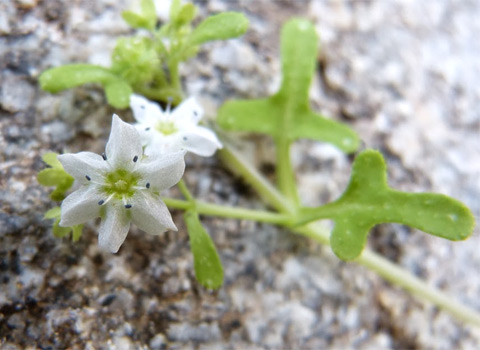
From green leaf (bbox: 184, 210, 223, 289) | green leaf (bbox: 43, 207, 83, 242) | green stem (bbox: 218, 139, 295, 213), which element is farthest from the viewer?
green stem (bbox: 218, 139, 295, 213)

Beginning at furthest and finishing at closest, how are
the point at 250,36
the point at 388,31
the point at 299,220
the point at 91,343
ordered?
the point at 388,31, the point at 250,36, the point at 299,220, the point at 91,343

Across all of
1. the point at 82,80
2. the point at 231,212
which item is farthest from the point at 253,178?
the point at 82,80

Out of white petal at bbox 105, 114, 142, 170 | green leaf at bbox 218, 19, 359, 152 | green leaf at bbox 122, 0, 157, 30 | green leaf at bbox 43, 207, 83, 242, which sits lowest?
green leaf at bbox 43, 207, 83, 242

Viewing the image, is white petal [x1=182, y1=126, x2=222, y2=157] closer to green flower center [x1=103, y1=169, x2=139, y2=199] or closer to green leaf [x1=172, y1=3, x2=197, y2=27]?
green flower center [x1=103, y1=169, x2=139, y2=199]

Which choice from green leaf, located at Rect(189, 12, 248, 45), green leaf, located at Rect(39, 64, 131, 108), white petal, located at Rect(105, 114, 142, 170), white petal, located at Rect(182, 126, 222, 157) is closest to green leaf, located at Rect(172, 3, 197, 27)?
green leaf, located at Rect(189, 12, 248, 45)

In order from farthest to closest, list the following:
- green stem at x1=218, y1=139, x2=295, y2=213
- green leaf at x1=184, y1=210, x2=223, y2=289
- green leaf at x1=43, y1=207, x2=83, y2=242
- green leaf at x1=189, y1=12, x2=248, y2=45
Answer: green stem at x1=218, y1=139, x2=295, y2=213 → green leaf at x1=189, y1=12, x2=248, y2=45 → green leaf at x1=184, y1=210, x2=223, y2=289 → green leaf at x1=43, y1=207, x2=83, y2=242

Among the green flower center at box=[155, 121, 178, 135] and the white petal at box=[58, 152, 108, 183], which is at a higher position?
the white petal at box=[58, 152, 108, 183]

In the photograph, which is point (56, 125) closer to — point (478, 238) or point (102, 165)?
point (102, 165)

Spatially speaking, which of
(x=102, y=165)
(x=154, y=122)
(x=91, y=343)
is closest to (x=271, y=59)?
(x=154, y=122)
